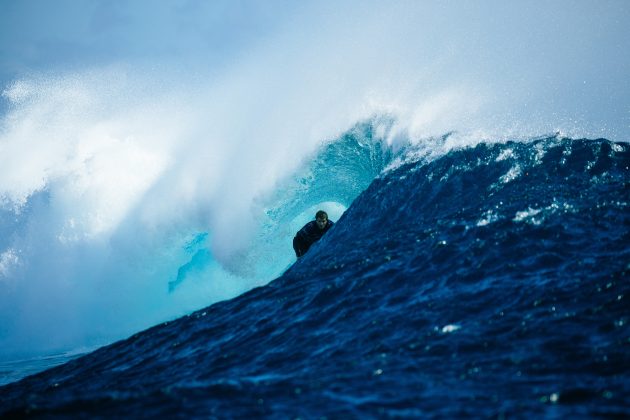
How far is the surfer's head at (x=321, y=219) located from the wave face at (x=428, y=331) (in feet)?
6.65

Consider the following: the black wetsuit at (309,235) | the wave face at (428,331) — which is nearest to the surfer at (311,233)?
the black wetsuit at (309,235)

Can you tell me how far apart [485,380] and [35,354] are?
1616cm

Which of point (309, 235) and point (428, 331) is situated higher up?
point (309, 235)

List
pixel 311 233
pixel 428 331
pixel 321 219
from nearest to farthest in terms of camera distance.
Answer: pixel 428 331
pixel 321 219
pixel 311 233

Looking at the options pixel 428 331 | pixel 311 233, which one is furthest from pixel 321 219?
pixel 428 331

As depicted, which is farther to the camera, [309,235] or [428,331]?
[309,235]

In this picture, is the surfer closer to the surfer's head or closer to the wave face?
the surfer's head

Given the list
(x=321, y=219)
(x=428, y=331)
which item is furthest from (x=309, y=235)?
(x=428, y=331)

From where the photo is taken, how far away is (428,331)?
3738 millimetres

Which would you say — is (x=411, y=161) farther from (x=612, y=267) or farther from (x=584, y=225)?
(x=612, y=267)

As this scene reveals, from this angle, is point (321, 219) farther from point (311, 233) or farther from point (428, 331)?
point (428, 331)

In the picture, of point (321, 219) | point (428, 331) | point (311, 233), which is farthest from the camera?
point (311, 233)

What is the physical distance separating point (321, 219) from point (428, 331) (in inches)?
241

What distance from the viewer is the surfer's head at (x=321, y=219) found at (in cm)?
971
